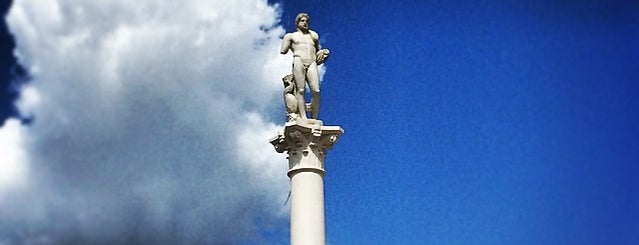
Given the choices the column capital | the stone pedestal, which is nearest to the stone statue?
the column capital

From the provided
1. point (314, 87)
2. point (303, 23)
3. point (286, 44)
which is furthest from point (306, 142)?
point (303, 23)

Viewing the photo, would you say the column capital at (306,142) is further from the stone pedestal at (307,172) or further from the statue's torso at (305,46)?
the statue's torso at (305,46)

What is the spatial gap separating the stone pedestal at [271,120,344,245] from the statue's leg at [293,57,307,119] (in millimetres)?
636

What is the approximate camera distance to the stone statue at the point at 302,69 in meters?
25.4

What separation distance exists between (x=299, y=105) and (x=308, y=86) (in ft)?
3.26

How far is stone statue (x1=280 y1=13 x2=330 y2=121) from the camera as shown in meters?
25.4

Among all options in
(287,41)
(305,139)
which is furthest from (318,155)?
(287,41)

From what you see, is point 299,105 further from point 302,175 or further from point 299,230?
point 299,230

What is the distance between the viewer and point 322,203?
953 inches

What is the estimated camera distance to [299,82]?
2566cm

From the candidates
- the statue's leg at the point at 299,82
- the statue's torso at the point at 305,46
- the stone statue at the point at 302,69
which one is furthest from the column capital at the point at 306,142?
the statue's torso at the point at 305,46

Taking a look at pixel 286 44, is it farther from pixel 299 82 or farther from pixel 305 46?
pixel 299 82

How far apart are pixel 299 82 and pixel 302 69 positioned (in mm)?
471

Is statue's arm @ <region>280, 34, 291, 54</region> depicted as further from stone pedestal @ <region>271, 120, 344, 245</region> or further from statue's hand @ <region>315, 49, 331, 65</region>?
stone pedestal @ <region>271, 120, 344, 245</region>
